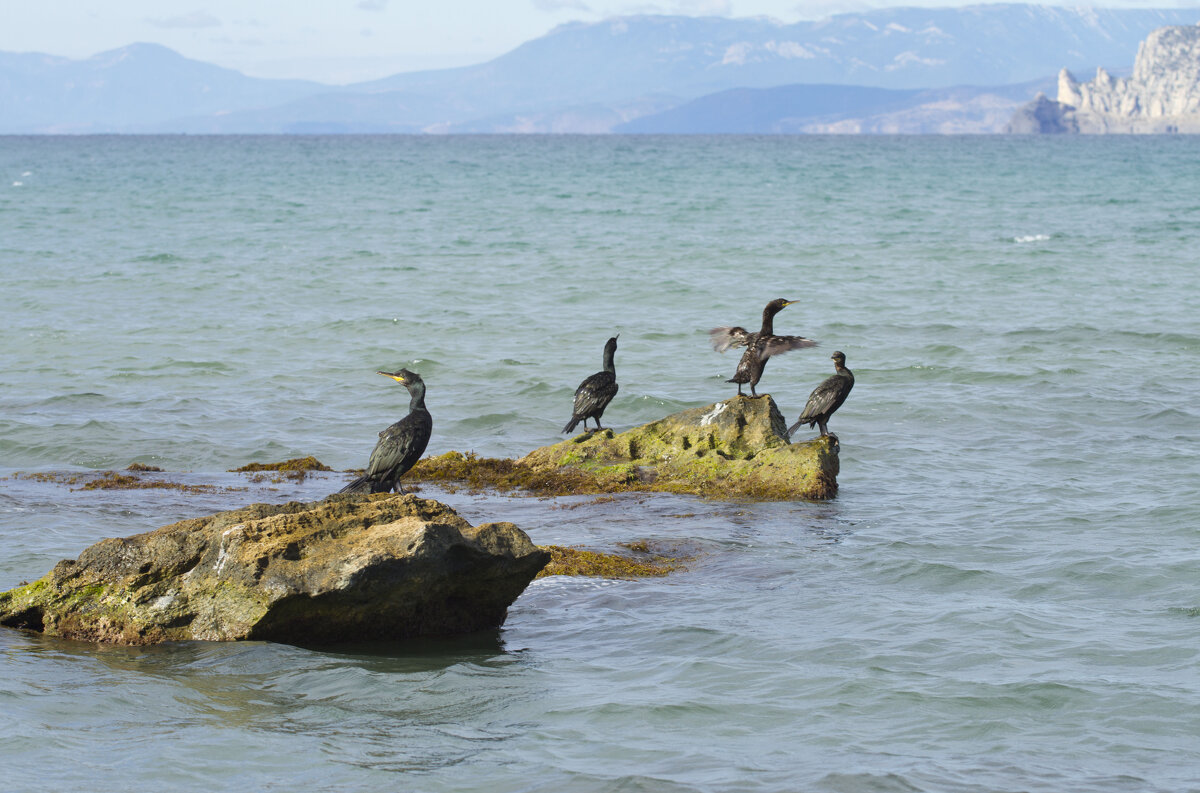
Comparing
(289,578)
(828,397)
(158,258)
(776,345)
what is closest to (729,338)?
(776,345)

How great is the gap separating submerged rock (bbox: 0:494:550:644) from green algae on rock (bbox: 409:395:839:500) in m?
4.12

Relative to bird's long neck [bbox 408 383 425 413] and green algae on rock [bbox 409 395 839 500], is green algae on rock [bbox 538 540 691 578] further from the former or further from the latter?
green algae on rock [bbox 409 395 839 500]

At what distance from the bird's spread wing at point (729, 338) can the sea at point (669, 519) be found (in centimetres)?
183

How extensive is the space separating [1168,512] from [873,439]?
4060mm

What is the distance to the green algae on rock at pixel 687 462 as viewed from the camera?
452 inches

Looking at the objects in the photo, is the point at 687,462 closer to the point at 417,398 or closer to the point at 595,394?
the point at 595,394

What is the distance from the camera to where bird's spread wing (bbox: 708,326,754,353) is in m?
12.2

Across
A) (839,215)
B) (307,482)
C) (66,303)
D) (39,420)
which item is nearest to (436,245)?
→ (66,303)

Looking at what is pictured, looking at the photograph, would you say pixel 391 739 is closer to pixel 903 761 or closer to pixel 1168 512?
pixel 903 761

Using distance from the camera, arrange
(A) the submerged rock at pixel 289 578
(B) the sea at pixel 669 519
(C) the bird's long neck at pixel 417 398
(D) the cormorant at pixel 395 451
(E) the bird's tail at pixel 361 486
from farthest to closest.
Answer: (C) the bird's long neck at pixel 417 398
(E) the bird's tail at pixel 361 486
(D) the cormorant at pixel 395 451
(A) the submerged rock at pixel 289 578
(B) the sea at pixel 669 519


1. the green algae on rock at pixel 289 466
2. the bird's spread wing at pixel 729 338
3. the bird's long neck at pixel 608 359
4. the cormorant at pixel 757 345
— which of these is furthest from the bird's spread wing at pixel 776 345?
the green algae on rock at pixel 289 466

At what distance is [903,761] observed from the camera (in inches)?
243

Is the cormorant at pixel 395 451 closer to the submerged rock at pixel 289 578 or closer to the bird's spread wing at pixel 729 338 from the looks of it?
the submerged rock at pixel 289 578

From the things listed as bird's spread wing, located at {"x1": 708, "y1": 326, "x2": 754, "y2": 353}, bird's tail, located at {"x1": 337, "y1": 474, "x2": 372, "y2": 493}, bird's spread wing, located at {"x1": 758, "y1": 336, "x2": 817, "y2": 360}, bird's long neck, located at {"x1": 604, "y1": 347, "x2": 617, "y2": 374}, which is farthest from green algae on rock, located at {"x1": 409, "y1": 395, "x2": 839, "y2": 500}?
bird's tail, located at {"x1": 337, "y1": 474, "x2": 372, "y2": 493}
